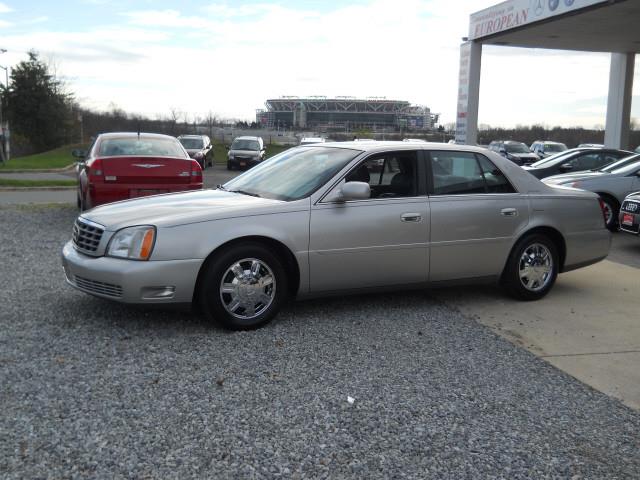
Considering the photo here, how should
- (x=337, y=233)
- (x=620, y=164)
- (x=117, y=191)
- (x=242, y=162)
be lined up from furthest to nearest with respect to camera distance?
(x=242, y=162), (x=620, y=164), (x=117, y=191), (x=337, y=233)

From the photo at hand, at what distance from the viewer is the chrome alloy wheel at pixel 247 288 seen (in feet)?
17.0

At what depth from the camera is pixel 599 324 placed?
235 inches

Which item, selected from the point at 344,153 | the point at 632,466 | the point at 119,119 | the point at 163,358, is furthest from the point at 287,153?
the point at 119,119

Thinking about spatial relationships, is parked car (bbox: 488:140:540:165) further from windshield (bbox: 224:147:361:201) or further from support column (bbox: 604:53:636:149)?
windshield (bbox: 224:147:361:201)

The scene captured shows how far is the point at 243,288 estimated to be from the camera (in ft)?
17.1

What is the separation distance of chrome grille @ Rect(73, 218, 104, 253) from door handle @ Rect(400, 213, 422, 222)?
8.23 ft

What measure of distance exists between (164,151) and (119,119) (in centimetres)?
5212

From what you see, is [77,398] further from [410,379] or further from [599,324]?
[599,324]

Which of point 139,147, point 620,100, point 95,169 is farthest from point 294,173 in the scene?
point 620,100

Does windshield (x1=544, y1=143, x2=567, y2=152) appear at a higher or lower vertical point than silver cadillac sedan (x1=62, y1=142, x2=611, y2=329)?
higher

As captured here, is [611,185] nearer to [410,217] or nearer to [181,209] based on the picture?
[410,217]

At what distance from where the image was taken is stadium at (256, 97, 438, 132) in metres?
119

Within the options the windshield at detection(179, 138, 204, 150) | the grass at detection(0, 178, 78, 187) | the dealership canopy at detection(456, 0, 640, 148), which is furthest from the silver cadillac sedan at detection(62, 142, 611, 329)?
the windshield at detection(179, 138, 204, 150)

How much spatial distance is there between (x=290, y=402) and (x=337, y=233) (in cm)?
192
